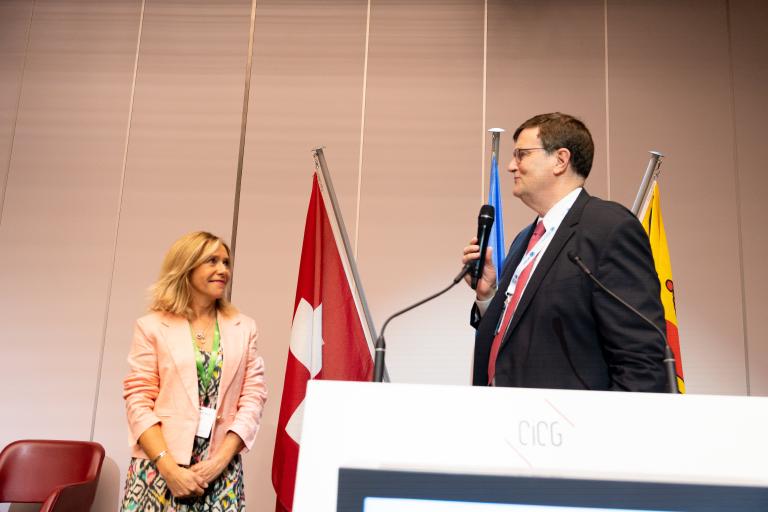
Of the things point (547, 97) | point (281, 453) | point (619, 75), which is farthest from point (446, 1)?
point (281, 453)

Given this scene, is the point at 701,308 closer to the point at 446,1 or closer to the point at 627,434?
the point at 446,1

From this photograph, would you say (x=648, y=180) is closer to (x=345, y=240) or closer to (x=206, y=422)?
(x=345, y=240)

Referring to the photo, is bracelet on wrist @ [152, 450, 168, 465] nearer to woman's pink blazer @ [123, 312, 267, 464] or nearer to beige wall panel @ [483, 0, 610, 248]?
woman's pink blazer @ [123, 312, 267, 464]

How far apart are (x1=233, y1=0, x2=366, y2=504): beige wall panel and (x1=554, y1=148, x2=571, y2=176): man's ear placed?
2.25 m

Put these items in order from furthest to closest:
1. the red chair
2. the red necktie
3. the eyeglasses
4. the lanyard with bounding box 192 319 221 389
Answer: the red chair → the lanyard with bounding box 192 319 221 389 → the eyeglasses → the red necktie

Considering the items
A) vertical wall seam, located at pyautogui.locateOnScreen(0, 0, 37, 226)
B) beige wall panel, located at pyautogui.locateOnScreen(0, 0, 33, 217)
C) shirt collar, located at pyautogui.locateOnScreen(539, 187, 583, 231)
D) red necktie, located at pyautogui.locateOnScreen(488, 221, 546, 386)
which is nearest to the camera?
red necktie, located at pyautogui.locateOnScreen(488, 221, 546, 386)

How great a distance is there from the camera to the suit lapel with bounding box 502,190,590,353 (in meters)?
1.96

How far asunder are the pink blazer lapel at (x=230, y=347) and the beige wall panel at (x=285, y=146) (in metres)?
1.15

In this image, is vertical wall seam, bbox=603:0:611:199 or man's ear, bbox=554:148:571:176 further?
vertical wall seam, bbox=603:0:611:199

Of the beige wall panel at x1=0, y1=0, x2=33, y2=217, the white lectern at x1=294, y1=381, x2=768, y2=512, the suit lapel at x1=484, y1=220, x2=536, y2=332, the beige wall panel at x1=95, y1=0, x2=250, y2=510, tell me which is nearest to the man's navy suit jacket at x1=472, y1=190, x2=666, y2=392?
the suit lapel at x1=484, y1=220, x2=536, y2=332

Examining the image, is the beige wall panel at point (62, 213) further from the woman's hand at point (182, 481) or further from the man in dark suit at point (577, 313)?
the man in dark suit at point (577, 313)

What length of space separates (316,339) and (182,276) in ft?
2.55

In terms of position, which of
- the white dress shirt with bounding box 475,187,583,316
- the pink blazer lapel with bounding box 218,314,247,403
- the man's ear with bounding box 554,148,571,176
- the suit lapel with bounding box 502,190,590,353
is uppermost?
the man's ear with bounding box 554,148,571,176

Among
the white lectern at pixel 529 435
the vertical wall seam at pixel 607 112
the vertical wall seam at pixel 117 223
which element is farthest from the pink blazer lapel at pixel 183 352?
the vertical wall seam at pixel 607 112
